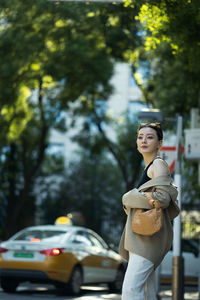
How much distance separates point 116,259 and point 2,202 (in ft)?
76.5

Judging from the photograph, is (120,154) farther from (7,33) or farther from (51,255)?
(51,255)

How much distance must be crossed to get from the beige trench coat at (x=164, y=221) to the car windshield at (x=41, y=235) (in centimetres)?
850

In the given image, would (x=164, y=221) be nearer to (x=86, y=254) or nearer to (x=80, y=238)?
(x=86, y=254)

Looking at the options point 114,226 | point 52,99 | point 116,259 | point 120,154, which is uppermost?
point 52,99

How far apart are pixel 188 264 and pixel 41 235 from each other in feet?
22.0

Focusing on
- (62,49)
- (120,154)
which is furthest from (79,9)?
(120,154)

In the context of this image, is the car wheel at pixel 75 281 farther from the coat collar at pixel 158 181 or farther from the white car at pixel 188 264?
the coat collar at pixel 158 181

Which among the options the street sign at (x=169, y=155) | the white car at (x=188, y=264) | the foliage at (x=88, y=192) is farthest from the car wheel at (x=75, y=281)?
the foliage at (x=88, y=192)

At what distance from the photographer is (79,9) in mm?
10805

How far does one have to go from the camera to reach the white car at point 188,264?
1872cm

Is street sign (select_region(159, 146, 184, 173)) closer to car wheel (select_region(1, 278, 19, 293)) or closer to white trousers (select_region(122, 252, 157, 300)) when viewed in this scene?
car wheel (select_region(1, 278, 19, 293))

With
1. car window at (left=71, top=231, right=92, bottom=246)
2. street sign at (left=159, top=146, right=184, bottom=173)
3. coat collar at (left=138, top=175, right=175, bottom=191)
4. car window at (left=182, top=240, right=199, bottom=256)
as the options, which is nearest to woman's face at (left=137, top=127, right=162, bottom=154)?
coat collar at (left=138, top=175, right=175, bottom=191)

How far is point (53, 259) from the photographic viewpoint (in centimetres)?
1295

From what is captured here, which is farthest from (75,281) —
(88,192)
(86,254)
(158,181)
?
(88,192)
